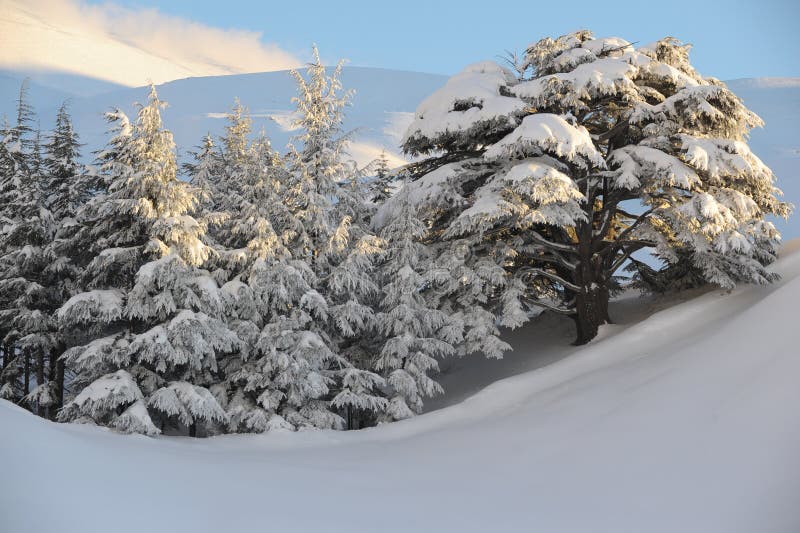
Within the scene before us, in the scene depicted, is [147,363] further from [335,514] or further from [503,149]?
[503,149]

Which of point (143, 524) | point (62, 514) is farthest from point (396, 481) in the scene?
point (62, 514)

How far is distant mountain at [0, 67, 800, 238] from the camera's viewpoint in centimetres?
9706

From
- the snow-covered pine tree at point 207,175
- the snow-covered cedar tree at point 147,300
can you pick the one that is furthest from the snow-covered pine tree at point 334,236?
the snow-covered cedar tree at point 147,300

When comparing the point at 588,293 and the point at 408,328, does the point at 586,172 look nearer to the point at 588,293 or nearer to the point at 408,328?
the point at 588,293

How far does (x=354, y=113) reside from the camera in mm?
161250

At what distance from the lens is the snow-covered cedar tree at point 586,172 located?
14320mm

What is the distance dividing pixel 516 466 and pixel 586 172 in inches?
417

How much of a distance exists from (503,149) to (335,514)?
Answer: 35.7 ft

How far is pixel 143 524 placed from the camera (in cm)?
523

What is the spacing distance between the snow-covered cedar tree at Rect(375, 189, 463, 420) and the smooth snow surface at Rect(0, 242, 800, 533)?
1.95 meters

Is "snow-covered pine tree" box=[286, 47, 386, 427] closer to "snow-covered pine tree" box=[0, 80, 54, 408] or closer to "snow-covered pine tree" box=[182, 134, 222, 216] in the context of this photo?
"snow-covered pine tree" box=[182, 134, 222, 216]

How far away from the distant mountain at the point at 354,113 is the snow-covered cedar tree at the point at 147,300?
58.9 m

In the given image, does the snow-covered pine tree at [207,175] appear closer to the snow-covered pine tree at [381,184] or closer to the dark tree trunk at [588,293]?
the snow-covered pine tree at [381,184]

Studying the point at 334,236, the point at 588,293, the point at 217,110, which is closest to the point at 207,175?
the point at 334,236
